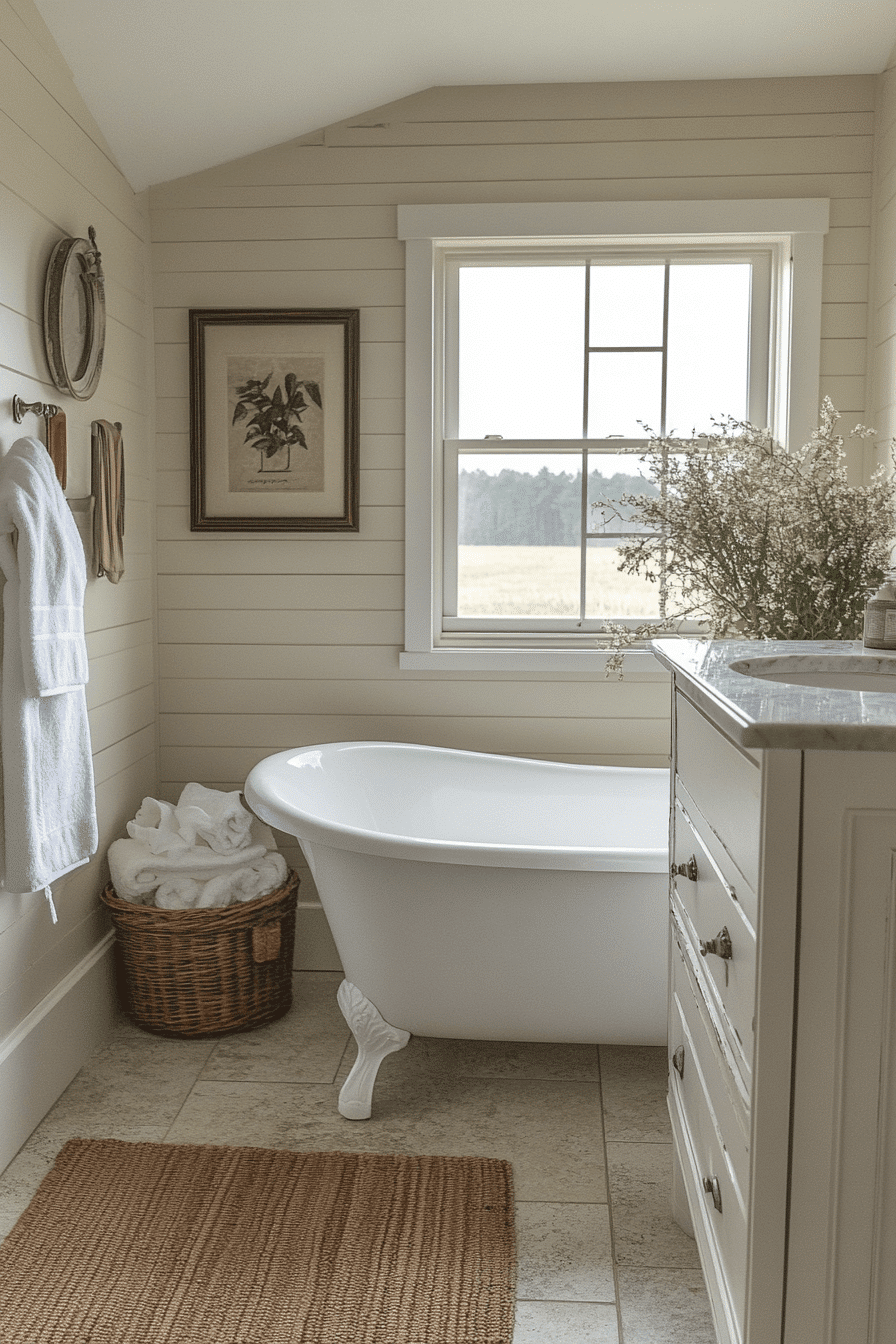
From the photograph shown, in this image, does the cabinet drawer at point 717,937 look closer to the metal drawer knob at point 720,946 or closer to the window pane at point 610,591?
the metal drawer knob at point 720,946

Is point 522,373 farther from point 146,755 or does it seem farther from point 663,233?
point 146,755

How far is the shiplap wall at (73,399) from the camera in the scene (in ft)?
7.43

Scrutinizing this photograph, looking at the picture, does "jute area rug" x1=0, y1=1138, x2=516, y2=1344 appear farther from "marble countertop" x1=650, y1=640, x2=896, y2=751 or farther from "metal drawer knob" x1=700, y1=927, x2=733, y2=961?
"marble countertop" x1=650, y1=640, x2=896, y2=751

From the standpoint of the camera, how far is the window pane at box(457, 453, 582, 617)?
3.25m

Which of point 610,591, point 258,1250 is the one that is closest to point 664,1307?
point 258,1250

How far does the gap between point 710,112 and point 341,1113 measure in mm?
2745

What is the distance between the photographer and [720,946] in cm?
133

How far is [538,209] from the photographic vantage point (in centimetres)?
302

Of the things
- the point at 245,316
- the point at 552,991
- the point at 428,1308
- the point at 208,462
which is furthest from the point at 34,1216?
the point at 245,316

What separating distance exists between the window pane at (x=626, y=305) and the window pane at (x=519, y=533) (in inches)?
14.8

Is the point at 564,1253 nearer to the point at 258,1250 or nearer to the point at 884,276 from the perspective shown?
the point at 258,1250

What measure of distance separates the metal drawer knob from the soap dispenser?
1.97 feet

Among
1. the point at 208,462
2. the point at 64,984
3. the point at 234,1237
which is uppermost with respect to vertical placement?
the point at 208,462

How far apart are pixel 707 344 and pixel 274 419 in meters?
1.27
